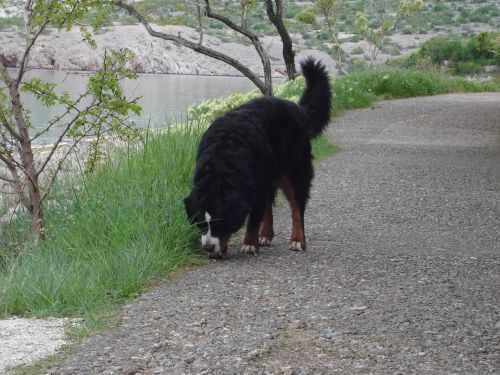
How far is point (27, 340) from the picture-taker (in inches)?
189

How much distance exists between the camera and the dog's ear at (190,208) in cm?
659

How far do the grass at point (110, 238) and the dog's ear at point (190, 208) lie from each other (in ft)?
0.59

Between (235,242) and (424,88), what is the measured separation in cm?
1831

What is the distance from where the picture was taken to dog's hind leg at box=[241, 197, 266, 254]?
684 centimetres

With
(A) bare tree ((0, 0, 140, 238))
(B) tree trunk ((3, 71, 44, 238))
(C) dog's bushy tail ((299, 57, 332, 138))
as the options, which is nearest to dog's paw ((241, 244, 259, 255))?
(C) dog's bushy tail ((299, 57, 332, 138))

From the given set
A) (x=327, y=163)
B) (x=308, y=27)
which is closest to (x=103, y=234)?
(x=327, y=163)

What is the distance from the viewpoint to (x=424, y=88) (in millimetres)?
24875

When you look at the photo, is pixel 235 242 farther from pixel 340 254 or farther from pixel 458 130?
pixel 458 130

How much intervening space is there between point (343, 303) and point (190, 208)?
1.63 metres

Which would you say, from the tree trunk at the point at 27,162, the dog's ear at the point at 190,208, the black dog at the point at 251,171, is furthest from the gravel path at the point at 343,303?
the tree trunk at the point at 27,162

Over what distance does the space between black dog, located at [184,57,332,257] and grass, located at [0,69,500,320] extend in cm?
40

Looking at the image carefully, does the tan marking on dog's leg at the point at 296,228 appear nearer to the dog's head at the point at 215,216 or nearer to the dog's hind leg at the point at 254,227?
the dog's hind leg at the point at 254,227

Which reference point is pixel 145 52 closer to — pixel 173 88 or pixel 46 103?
pixel 173 88

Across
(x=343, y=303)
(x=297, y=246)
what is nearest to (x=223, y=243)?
(x=297, y=246)
